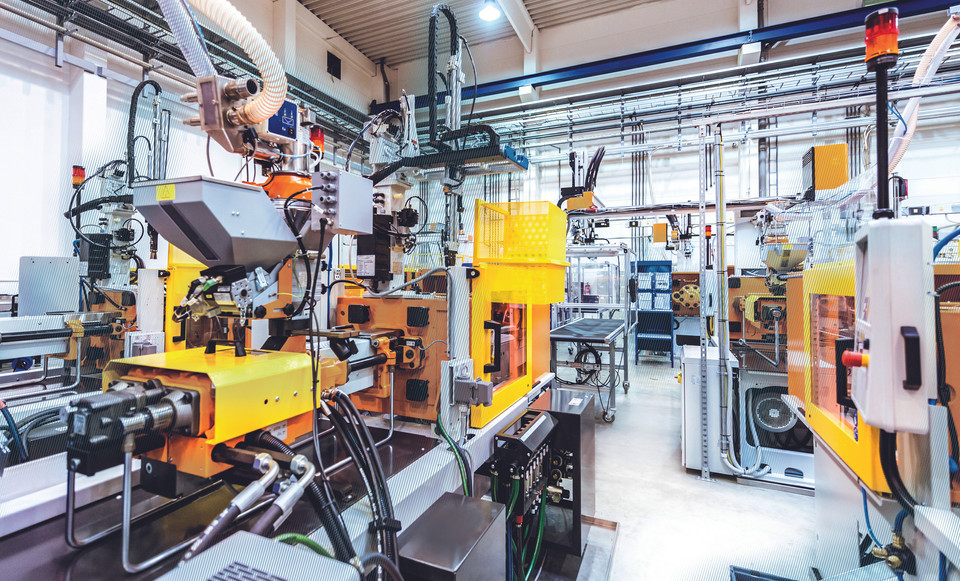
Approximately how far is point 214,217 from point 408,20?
490cm

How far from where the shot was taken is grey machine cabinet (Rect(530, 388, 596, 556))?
2244 mm

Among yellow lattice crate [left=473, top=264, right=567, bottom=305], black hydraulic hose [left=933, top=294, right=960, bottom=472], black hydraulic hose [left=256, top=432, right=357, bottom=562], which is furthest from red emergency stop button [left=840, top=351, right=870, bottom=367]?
black hydraulic hose [left=256, top=432, right=357, bottom=562]

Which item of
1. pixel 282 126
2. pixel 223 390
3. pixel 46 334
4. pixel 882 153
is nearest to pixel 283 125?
pixel 282 126

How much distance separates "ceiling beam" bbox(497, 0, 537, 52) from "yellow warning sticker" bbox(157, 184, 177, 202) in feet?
14.5

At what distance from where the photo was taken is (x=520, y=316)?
258 centimetres

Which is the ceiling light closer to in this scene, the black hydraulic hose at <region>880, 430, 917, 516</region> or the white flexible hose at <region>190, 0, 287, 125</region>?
the white flexible hose at <region>190, 0, 287, 125</region>

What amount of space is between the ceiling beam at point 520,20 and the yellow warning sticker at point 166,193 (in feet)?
14.5

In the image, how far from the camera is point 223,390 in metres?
0.85

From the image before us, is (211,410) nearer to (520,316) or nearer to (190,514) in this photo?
(190,514)

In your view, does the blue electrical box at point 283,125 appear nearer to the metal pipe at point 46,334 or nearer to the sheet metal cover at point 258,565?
the sheet metal cover at point 258,565

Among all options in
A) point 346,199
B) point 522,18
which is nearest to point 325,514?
point 346,199

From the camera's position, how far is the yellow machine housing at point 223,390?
2.80 feet

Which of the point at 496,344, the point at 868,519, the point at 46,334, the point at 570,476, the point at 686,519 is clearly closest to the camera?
the point at 868,519

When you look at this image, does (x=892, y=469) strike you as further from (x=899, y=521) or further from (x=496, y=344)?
(x=496, y=344)
